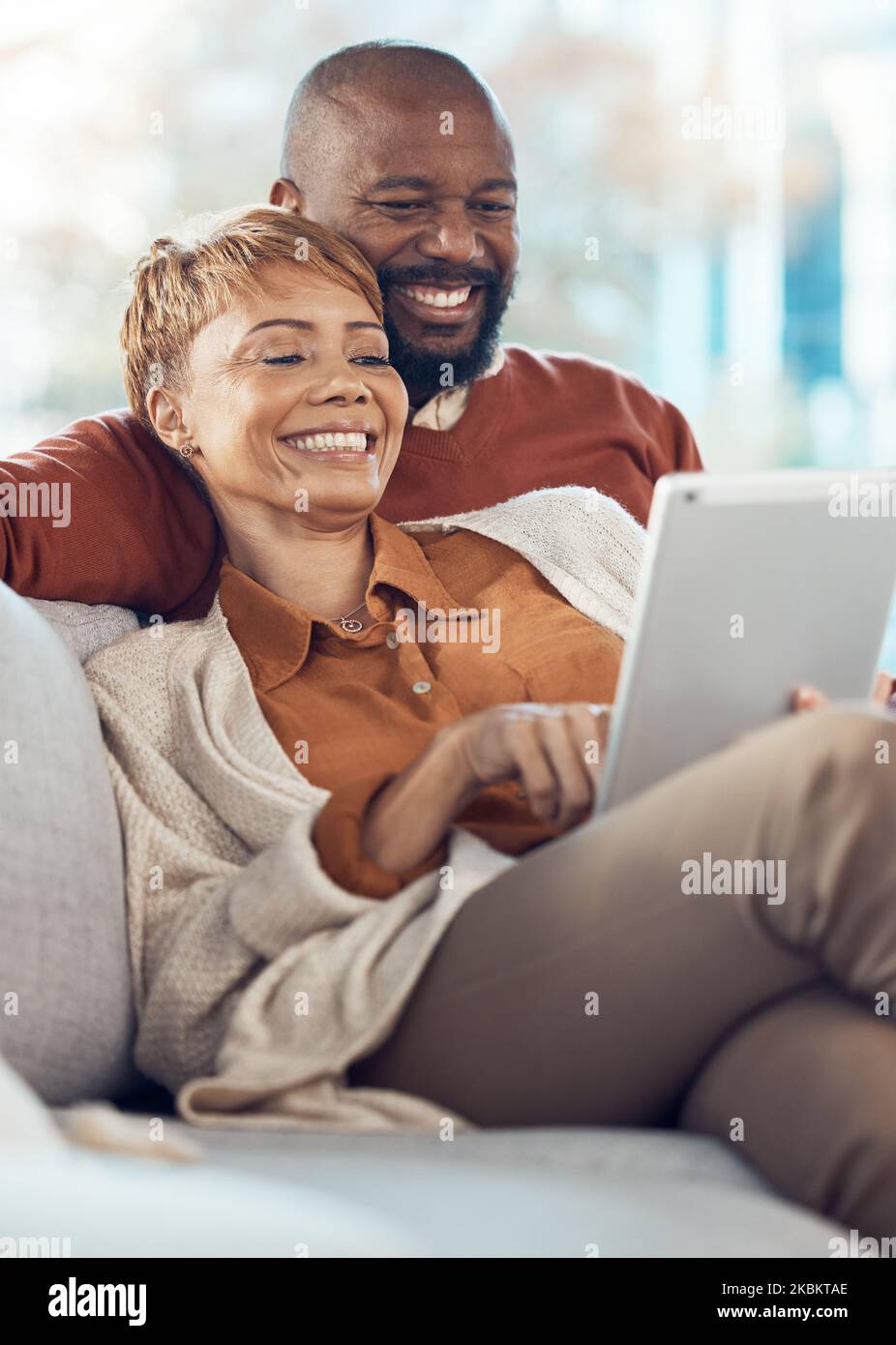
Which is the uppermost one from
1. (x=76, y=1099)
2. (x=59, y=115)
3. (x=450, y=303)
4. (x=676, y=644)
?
(x=59, y=115)

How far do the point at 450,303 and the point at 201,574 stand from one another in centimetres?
51

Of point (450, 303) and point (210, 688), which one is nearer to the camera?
point (210, 688)

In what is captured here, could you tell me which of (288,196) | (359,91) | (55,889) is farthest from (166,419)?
(55,889)

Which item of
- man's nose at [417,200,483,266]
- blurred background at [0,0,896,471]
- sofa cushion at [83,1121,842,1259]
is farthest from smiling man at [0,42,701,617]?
blurred background at [0,0,896,471]

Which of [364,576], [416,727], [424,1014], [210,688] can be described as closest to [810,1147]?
[424,1014]

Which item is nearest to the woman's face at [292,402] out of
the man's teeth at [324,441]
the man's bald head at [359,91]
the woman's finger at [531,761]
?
the man's teeth at [324,441]

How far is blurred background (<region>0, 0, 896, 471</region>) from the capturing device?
5.28 metres

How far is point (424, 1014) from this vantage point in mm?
1227

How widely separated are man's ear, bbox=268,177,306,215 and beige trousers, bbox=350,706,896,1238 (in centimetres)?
109

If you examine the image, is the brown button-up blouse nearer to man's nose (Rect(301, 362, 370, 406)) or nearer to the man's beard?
man's nose (Rect(301, 362, 370, 406))

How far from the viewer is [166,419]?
176 centimetres

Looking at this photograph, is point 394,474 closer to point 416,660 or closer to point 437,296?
point 437,296
